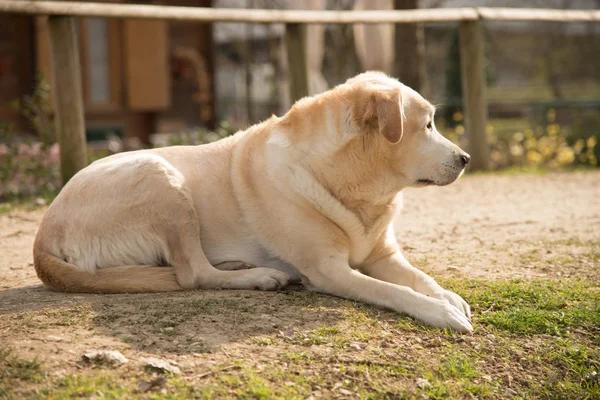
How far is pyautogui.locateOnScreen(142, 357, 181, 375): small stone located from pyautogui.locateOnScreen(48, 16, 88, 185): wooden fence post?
351cm

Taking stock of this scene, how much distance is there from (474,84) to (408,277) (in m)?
4.78

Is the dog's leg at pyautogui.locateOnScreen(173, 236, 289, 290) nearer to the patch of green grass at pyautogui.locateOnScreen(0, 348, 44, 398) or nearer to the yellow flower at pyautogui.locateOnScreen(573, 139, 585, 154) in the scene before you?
the patch of green grass at pyautogui.locateOnScreen(0, 348, 44, 398)

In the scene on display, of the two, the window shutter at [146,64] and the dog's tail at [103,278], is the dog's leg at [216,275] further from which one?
the window shutter at [146,64]

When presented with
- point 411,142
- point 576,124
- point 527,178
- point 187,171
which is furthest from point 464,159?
point 576,124

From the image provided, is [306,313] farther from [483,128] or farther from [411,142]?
[483,128]

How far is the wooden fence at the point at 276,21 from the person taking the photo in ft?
18.9

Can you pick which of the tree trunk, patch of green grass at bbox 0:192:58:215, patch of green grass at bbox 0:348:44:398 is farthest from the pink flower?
the tree trunk

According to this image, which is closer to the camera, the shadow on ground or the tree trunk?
the shadow on ground

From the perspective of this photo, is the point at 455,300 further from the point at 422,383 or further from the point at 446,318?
the point at 422,383

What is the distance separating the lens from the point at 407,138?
3.67 metres

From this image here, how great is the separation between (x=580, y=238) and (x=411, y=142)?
6.13ft

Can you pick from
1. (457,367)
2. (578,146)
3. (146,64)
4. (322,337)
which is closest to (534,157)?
(578,146)

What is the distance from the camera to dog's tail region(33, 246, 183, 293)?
354cm

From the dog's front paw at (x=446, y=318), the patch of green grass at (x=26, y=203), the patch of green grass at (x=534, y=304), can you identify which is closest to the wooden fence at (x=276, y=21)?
the patch of green grass at (x=26, y=203)
